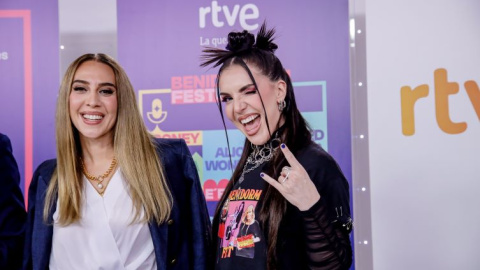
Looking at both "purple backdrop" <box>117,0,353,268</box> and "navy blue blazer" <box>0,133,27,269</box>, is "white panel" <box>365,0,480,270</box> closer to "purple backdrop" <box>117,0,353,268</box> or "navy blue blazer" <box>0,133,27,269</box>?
"purple backdrop" <box>117,0,353,268</box>

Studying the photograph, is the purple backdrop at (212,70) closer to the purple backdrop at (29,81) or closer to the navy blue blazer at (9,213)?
the purple backdrop at (29,81)

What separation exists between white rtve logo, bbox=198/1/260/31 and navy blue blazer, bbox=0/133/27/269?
5.18ft

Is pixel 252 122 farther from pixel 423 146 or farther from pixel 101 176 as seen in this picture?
pixel 423 146

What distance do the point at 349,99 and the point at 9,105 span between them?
2155mm

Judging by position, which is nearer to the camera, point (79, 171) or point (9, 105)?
point (79, 171)

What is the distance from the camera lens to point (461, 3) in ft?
9.95

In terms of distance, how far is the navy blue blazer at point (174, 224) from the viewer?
2.16 meters

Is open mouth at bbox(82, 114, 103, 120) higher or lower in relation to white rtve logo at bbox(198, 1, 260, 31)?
lower

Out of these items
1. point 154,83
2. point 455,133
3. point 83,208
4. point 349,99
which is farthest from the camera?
point 154,83

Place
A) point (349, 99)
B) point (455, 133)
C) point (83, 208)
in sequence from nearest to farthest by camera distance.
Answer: point (83, 208) → point (455, 133) → point (349, 99)

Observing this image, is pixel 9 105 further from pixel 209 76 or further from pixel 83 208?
pixel 83 208

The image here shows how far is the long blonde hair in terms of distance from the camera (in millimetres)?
2146

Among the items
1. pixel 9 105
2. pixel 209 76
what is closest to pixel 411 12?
pixel 209 76

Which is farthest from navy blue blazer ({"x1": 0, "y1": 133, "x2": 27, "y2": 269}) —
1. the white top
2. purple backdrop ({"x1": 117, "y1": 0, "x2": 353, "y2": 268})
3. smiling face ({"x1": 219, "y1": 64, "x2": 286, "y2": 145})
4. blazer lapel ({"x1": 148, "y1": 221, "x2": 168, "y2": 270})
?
purple backdrop ({"x1": 117, "y1": 0, "x2": 353, "y2": 268})
